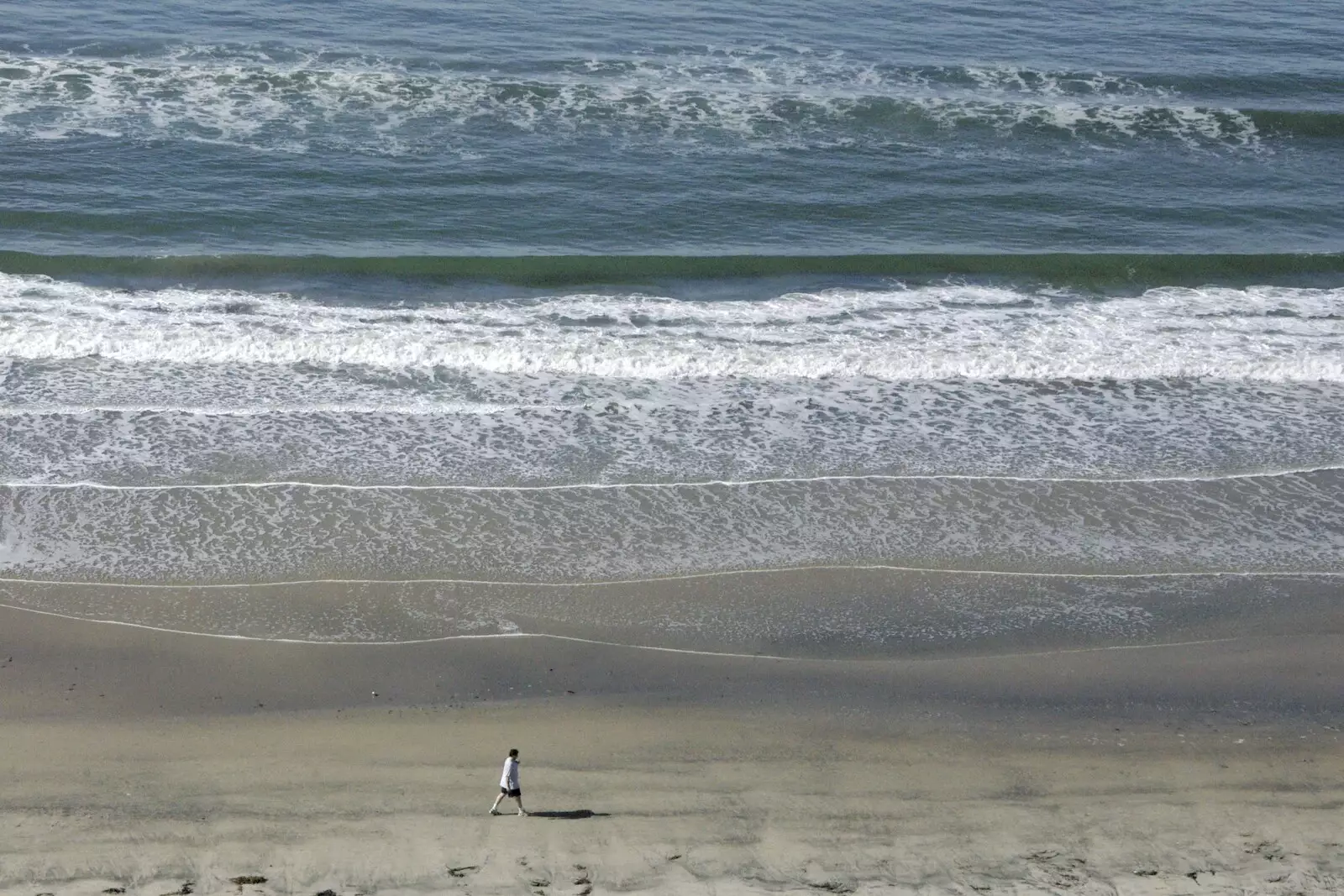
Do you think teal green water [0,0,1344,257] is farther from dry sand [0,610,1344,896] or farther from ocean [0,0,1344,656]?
dry sand [0,610,1344,896]

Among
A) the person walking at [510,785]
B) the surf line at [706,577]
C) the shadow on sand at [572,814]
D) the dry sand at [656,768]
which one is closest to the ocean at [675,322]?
the surf line at [706,577]

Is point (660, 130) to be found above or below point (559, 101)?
below

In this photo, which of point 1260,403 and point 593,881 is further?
point 1260,403

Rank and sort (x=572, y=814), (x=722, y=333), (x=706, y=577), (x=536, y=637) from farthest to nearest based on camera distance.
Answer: (x=722, y=333) → (x=706, y=577) → (x=536, y=637) → (x=572, y=814)

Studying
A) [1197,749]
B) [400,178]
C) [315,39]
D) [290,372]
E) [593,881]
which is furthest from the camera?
[315,39]

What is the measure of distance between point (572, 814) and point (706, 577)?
4.11m

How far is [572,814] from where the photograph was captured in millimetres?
11203

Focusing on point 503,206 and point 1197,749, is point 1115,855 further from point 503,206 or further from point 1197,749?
point 503,206

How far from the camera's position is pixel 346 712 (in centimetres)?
1246

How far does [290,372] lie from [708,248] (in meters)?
8.05

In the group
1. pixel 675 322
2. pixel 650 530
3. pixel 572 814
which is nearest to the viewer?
pixel 572 814

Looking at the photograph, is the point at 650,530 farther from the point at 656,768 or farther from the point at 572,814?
the point at 572,814

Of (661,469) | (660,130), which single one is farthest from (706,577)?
(660,130)

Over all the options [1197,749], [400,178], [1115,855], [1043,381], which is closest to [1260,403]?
[1043,381]
